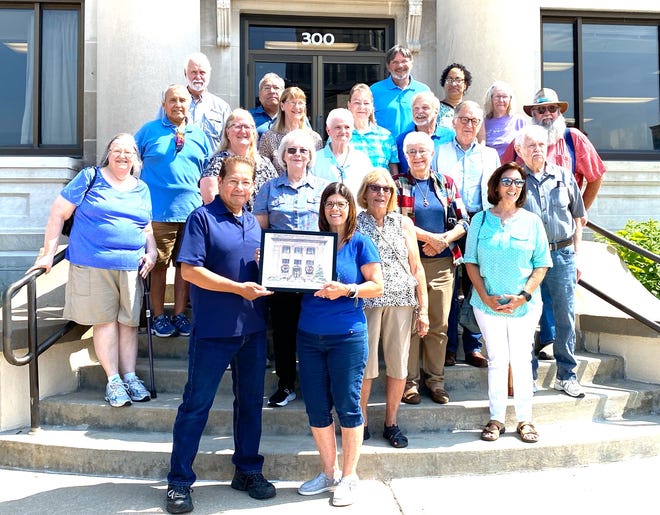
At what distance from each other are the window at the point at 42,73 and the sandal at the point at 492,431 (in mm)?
6644

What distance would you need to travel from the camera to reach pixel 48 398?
16.9 ft

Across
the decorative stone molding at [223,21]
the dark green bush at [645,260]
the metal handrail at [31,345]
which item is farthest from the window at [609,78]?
the metal handrail at [31,345]

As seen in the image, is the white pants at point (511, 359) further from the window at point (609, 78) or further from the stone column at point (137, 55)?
the window at point (609, 78)

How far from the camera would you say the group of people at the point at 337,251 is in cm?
400

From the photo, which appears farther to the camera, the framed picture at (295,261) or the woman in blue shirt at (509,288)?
the woman in blue shirt at (509,288)

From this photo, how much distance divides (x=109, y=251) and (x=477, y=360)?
9.87 ft

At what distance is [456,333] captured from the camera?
563 centimetres

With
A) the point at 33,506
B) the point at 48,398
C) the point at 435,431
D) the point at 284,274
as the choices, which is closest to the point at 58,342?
the point at 48,398

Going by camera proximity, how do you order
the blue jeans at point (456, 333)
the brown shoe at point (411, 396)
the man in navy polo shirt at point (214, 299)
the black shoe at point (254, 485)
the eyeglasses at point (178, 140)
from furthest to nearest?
the eyeglasses at point (178, 140), the blue jeans at point (456, 333), the brown shoe at point (411, 396), the black shoe at point (254, 485), the man in navy polo shirt at point (214, 299)

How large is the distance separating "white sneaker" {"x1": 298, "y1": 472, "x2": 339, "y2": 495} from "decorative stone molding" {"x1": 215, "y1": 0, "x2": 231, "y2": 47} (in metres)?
6.41

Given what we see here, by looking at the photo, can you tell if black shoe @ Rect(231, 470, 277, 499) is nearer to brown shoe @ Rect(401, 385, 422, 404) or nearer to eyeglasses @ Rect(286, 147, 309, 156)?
brown shoe @ Rect(401, 385, 422, 404)

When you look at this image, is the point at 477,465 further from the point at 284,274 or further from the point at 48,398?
the point at 48,398

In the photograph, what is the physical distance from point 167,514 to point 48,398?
175 centimetres

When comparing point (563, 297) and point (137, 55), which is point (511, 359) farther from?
point (137, 55)
